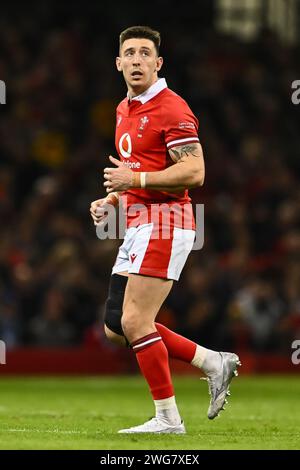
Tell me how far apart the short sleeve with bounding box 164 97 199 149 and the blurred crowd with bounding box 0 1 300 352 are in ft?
26.5

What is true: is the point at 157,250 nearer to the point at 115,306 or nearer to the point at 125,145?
the point at 115,306

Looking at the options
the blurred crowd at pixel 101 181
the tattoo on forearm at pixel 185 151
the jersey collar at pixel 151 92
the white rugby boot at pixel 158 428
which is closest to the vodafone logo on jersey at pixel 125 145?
the jersey collar at pixel 151 92

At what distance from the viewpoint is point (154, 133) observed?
802 cm

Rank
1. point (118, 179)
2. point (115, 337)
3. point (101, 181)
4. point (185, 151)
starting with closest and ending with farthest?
point (118, 179) < point (185, 151) < point (115, 337) < point (101, 181)

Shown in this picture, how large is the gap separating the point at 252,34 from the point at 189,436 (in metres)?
16.3

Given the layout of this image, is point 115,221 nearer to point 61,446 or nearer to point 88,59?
point 61,446

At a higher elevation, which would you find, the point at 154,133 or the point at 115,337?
the point at 154,133

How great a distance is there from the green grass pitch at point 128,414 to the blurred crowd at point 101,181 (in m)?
0.88

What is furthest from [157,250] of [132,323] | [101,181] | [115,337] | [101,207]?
[101,181]

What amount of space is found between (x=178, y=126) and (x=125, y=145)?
44cm

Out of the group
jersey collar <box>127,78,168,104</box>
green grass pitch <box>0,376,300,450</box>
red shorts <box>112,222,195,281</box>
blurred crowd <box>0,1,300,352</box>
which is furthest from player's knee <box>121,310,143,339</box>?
blurred crowd <box>0,1,300,352</box>

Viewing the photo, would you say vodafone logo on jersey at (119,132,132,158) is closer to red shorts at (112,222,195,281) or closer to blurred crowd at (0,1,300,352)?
red shorts at (112,222,195,281)

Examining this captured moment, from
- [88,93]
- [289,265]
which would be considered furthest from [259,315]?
[88,93]

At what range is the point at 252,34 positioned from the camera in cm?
2330
